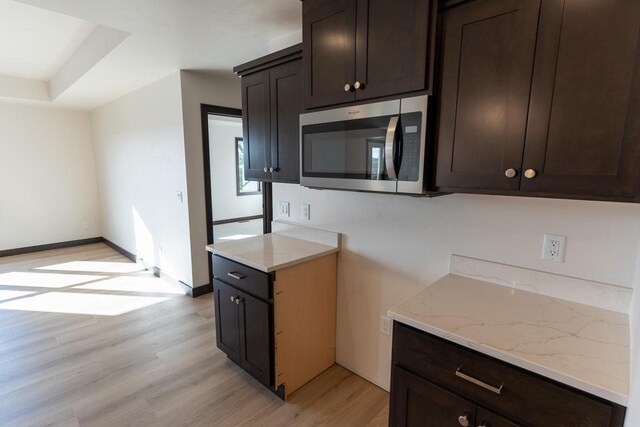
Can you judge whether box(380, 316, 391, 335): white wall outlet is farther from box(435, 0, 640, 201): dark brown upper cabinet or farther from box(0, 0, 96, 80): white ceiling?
box(0, 0, 96, 80): white ceiling

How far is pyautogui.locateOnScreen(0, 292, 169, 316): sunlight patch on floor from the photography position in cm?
320

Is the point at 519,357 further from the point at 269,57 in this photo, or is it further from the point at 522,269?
the point at 269,57

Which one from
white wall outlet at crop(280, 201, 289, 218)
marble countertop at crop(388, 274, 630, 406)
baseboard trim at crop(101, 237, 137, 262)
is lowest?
baseboard trim at crop(101, 237, 137, 262)

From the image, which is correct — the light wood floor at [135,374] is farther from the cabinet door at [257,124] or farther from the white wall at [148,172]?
the cabinet door at [257,124]

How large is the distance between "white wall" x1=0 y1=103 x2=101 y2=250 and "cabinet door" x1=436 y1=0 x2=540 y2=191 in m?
6.43

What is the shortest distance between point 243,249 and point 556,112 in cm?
182

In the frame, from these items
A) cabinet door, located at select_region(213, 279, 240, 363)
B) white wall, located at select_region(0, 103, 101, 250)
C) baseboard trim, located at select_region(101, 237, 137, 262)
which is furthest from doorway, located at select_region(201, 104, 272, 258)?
cabinet door, located at select_region(213, 279, 240, 363)

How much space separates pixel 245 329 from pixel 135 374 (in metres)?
0.96

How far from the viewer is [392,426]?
4.35ft

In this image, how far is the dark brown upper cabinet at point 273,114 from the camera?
1.91 metres

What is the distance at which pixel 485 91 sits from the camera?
1174mm

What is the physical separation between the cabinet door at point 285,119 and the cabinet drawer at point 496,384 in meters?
1.19

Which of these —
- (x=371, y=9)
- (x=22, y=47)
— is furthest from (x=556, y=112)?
(x=22, y=47)

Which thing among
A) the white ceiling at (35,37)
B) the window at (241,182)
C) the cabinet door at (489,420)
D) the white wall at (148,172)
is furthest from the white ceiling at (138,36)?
the window at (241,182)
